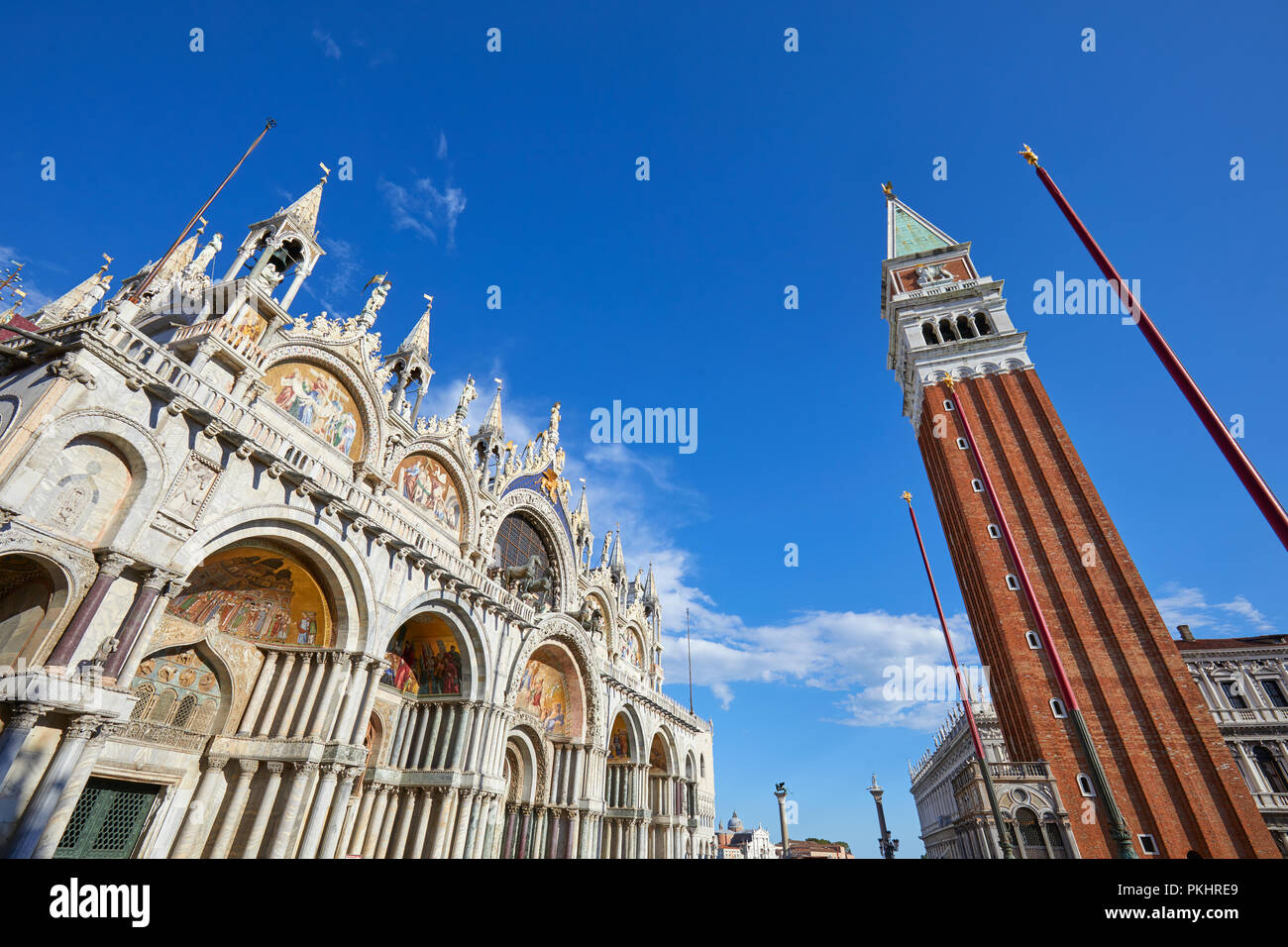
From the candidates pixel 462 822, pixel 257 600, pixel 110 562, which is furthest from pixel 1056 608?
pixel 110 562

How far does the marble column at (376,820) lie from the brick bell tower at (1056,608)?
18.7 m

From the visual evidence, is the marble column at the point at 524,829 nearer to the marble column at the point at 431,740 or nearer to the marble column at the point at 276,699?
the marble column at the point at 431,740

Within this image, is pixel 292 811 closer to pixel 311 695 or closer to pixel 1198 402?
pixel 311 695

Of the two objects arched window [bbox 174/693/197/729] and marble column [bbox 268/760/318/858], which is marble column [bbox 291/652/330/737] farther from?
arched window [bbox 174/693/197/729]

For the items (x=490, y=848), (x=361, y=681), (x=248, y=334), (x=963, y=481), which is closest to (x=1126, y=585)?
(x=963, y=481)

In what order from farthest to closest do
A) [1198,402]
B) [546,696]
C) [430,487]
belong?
[546,696] → [430,487] → [1198,402]

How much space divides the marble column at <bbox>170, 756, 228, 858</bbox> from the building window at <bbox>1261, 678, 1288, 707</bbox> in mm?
45602

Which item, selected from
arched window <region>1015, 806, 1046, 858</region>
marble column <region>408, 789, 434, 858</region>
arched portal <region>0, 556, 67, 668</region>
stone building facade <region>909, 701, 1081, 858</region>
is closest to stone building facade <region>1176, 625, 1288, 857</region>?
stone building facade <region>909, 701, 1081, 858</region>

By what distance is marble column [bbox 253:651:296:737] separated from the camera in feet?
42.3

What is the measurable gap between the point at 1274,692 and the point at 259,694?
46.0m

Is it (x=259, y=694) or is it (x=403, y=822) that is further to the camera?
(x=403, y=822)

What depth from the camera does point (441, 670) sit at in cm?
1777

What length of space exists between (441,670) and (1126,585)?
28493 millimetres

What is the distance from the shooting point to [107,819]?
35.9 feet
